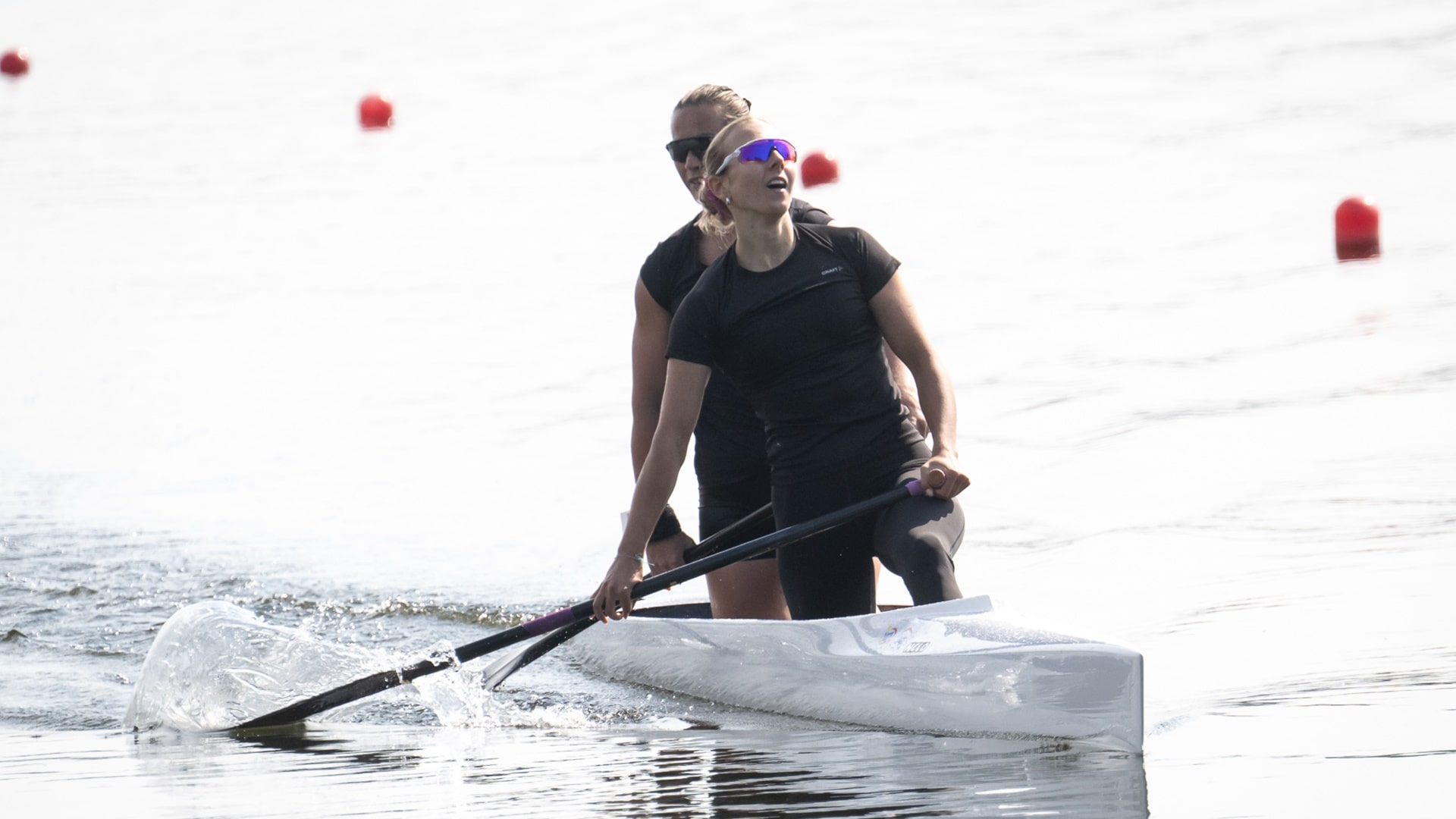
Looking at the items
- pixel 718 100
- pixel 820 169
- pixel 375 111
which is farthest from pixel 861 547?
pixel 375 111

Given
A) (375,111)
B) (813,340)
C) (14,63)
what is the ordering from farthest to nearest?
(14,63)
(375,111)
(813,340)

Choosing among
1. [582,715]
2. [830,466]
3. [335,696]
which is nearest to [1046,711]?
[830,466]

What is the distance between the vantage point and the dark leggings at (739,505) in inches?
211

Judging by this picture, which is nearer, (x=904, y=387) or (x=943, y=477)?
(x=943, y=477)

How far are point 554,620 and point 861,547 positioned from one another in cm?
94

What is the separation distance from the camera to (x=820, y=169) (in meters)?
14.4

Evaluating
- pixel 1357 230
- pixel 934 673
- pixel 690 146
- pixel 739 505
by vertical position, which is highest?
pixel 1357 230

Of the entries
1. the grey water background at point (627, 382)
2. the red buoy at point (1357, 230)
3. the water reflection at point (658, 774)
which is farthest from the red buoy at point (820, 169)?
the water reflection at point (658, 774)

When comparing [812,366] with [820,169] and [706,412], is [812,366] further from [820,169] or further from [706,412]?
[820,169]

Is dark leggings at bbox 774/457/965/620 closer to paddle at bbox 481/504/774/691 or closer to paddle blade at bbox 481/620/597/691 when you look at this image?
paddle at bbox 481/504/774/691

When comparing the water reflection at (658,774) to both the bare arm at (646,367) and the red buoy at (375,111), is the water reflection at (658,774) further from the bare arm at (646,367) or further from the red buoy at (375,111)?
the red buoy at (375,111)

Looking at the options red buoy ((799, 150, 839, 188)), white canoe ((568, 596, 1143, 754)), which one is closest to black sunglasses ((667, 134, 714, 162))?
white canoe ((568, 596, 1143, 754))

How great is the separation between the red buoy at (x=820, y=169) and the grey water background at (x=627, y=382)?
0.23 m

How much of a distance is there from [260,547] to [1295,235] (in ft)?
23.2
